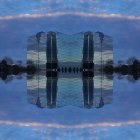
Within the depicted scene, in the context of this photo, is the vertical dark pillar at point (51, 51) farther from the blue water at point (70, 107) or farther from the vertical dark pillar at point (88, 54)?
the vertical dark pillar at point (88, 54)

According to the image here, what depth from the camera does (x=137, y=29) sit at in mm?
7016

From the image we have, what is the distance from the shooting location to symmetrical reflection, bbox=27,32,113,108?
22.0 ft

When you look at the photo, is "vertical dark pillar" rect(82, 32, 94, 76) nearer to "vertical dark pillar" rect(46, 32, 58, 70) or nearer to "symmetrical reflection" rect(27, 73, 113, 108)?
"symmetrical reflection" rect(27, 73, 113, 108)

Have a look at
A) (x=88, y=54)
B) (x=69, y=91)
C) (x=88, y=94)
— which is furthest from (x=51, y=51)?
(x=88, y=94)

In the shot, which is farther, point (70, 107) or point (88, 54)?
point (70, 107)

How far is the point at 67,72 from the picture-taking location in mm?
6656

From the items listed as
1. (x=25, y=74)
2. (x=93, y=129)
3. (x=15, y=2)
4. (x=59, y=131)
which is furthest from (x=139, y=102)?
(x=15, y=2)

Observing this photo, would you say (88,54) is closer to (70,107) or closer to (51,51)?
(51,51)

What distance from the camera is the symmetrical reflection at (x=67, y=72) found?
6.72m

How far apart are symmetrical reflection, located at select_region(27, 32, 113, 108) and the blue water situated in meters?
0.11

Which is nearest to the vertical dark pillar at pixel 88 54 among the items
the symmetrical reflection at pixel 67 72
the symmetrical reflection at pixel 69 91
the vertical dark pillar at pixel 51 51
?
the symmetrical reflection at pixel 67 72

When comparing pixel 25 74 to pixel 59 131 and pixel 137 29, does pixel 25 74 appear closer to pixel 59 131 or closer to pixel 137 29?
pixel 59 131

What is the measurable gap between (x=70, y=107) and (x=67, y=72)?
0.63 metres

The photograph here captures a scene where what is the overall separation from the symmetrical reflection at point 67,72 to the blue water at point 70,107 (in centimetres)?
11
